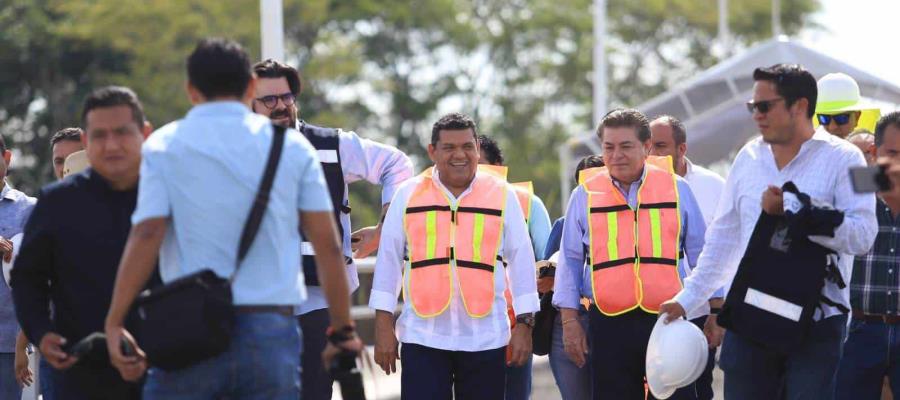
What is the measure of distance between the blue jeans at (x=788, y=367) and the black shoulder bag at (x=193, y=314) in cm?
252

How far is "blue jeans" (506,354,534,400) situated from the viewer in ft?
30.0

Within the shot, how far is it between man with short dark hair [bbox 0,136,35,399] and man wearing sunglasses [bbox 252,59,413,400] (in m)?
1.40

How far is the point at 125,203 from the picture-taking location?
614 centimetres

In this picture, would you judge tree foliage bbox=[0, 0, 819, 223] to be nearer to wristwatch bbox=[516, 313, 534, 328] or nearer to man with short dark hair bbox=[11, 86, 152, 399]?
wristwatch bbox=[516, 313, 534, 328]

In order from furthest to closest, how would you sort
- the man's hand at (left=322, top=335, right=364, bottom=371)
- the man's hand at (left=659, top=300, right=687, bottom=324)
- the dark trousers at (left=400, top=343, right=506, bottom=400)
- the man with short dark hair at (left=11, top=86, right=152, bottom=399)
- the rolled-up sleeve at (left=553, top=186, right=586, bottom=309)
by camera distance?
the rolled-up sleeve at (left=553, top=186, right=586, bottom=309)
the dark trousers at (left=400, top=343, right=506, bottom=400)
the man's hand at (left=659, top=300, right=687, bottom=324)
the man with short dark hair at (left=11, top=86, right=152, bottom=399)
the man's hand at (left=322, top=335, right=364, bottom=371)

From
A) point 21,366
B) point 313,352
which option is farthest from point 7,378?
point 313,352

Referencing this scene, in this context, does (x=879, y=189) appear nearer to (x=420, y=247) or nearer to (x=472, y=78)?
(x=420, y=247)

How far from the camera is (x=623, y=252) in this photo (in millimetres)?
8461

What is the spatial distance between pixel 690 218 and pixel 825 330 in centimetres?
173

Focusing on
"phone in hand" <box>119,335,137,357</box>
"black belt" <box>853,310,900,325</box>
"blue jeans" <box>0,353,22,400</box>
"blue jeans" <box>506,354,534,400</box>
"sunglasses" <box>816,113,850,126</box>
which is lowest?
"blue jeans" <box>506,354,534,400</box>

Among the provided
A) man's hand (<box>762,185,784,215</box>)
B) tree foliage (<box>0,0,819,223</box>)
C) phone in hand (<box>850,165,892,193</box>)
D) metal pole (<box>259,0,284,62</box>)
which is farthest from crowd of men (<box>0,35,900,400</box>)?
tree foliage (<box>0,0,819,223</box>)

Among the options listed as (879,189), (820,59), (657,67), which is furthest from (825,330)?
(657,67)

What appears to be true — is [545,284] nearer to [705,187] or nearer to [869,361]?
[705,187]

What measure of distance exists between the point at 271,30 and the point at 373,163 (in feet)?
20.8
